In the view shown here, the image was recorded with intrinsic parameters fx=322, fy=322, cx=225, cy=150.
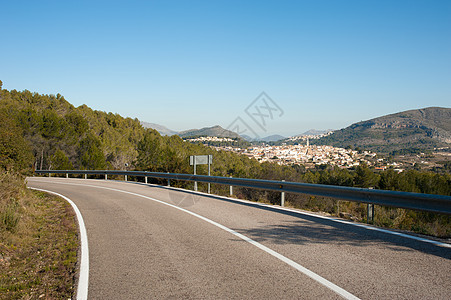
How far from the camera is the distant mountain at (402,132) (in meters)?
102

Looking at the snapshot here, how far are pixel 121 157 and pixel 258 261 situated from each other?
5765 centimetres

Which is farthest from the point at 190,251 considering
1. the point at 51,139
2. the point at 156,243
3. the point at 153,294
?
the point at 51,139

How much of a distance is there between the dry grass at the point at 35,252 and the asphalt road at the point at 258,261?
40 cm

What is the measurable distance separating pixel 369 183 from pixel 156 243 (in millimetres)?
26105

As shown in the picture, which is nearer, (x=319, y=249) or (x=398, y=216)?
(x=319, y=249)

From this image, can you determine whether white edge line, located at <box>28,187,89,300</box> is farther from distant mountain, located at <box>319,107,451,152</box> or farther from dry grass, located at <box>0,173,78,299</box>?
distant mountain, located at <box>319,107,451,152</box>

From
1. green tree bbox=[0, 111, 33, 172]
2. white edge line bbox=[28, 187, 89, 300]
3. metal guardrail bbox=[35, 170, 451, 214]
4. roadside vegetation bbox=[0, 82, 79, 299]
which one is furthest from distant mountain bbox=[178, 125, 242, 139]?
white edge line bbox=[28, 187, 89, 300]

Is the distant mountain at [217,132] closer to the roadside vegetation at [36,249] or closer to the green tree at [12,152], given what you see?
the green tree at [12,152]

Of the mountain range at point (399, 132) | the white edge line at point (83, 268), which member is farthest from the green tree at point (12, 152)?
the mountain range at point (399, 132)

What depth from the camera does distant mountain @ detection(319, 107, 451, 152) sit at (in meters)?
102

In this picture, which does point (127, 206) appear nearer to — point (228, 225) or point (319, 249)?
point (228, 225)

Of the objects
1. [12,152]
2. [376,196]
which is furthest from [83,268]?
[12,152]

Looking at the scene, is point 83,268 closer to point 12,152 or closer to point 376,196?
point 376,196

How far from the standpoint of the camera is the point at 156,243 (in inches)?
235
